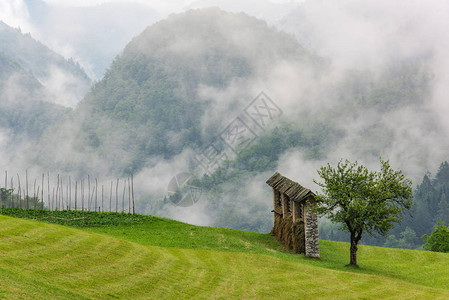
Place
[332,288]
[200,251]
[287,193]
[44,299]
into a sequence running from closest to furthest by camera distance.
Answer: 1. [44,299]
2. [332,288]
3. [200,251]
4. [287,193]

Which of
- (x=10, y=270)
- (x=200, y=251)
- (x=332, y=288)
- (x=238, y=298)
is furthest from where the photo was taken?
(x=200, y=251)

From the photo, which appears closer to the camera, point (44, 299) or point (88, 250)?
point (44, 299)

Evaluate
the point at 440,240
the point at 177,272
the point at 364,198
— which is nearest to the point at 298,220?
the point at 364,198

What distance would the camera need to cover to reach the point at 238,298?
32.2 m

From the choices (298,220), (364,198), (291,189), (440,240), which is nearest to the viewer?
(364,198)

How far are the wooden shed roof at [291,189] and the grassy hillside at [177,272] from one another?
7.04 metres

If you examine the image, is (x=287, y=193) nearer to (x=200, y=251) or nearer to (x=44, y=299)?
(x=200, y=251)

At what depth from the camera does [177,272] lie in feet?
121

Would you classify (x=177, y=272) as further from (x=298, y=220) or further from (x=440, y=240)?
(x=440, y=240)

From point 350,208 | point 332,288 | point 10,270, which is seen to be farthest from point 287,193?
point 10,270

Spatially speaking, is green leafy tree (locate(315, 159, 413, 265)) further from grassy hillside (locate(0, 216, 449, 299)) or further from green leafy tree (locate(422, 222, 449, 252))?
green leafy tree (locate(422, 222, 449, 252))

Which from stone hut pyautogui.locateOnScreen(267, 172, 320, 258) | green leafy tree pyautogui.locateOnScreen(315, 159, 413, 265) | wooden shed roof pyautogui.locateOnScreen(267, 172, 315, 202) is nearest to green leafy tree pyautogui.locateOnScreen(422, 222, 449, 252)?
wooden shed roof pyautogui.locateOnScreen(267, 172, 315, 202)

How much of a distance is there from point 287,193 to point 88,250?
93.0 feet

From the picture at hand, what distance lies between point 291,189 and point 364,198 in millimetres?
12909
